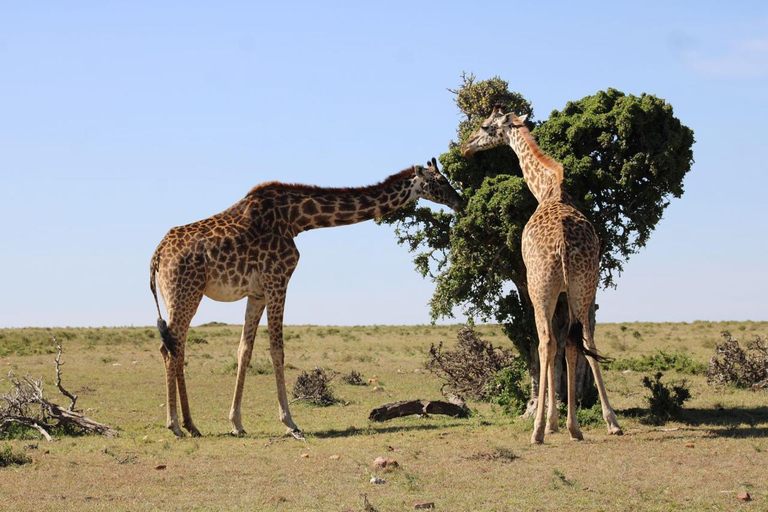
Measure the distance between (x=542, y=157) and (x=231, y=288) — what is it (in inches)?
223

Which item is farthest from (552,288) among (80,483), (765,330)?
(765,330)

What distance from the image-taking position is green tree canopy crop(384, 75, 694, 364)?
587 inches

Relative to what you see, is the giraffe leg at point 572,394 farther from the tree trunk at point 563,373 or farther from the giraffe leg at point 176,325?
the giraffe leg at point 176,325

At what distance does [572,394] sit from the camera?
43.4ft

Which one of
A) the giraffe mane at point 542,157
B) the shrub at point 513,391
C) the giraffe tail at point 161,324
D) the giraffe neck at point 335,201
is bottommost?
the shrub at point 513,391

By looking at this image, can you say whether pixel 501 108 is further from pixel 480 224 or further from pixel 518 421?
pixel 518 421

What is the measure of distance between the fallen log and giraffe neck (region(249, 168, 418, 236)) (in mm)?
3462

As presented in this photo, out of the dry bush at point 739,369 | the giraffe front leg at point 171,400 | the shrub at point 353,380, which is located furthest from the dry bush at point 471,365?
the giraffe front leg at point 171,400

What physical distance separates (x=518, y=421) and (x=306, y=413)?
4960mm

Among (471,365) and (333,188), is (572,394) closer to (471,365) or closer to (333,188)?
(333,188)

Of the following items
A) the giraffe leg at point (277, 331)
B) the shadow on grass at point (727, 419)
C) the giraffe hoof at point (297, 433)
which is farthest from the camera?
the giraffe leg at point (277, 331)

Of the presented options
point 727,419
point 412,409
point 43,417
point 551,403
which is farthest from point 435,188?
point 43,417

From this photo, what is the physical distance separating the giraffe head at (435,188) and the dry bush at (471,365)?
5018mm

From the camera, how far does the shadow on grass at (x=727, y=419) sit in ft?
45.1
